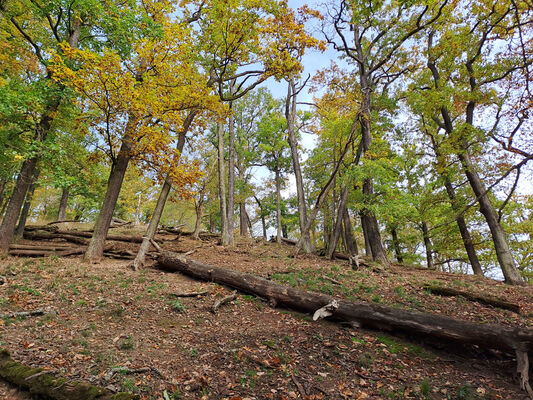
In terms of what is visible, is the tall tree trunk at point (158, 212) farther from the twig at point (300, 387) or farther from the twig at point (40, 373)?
the twig at point (300, 387)

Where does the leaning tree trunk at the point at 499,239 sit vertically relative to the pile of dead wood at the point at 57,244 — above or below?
above

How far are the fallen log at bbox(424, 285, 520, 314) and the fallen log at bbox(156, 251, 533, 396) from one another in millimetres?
2975

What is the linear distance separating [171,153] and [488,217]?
14.2m

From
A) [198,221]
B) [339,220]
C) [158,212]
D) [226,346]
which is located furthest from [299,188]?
[226,346]

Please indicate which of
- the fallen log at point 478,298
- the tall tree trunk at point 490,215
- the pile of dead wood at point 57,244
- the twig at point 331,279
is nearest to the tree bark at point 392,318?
the twig at point 331,279

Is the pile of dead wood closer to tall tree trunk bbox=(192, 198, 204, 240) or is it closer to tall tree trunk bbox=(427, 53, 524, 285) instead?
tall tree trunk bbox=(192, 198, 204, 240)

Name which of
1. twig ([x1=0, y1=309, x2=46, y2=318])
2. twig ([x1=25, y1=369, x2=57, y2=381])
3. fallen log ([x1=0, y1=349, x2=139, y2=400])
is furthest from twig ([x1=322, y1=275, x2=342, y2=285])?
twig ([x1=0, y1=309, x2=46, y2=318])

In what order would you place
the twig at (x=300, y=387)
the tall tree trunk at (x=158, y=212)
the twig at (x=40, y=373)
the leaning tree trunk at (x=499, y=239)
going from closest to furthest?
the twig at (x=40, y=373), the twig at (x=300, y=387), the tall tree trunk at (x=158, y=212), the leaning tree trunk at (x=499, y=239)

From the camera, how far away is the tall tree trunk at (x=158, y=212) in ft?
32.1

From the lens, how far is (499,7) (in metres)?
10.4

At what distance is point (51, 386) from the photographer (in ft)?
10.5

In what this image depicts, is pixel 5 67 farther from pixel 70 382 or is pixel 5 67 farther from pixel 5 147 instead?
pixel 70 382

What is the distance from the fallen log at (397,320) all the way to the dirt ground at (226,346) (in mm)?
246

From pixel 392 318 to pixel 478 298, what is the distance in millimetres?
3795
